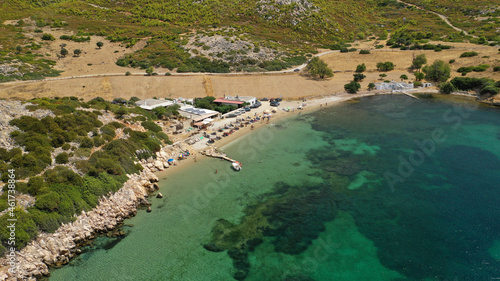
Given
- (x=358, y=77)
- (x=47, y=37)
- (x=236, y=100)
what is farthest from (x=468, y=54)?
(x=47, y=37)

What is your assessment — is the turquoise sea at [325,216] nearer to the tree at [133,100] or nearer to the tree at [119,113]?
the tree at [119,113]

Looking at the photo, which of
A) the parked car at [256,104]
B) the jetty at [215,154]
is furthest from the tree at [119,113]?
the parked car at [256,104]

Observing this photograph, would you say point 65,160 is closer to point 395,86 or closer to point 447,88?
point 395,86

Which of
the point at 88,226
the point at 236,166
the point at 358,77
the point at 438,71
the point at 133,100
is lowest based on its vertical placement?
the point at 88,226

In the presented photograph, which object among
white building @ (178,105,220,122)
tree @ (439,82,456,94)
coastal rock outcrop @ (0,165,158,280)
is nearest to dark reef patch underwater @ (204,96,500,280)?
coastal rock outcrop @ (0,165,158,280)

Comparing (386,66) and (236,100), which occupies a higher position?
(386,66)
